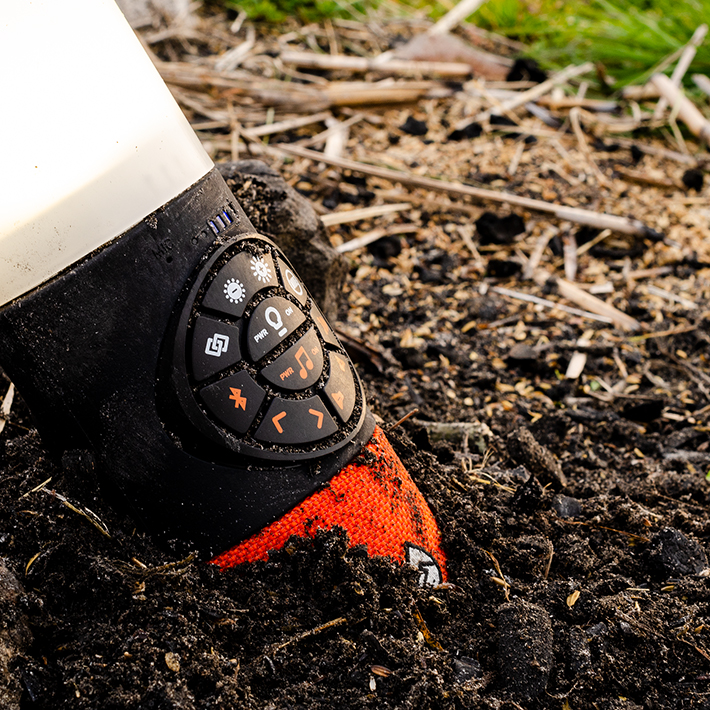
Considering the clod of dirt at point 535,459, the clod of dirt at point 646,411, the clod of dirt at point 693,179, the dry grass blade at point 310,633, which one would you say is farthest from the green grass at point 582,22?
the dry grass blade at point 310,633

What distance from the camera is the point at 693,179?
3.82 metres

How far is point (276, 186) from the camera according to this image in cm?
215

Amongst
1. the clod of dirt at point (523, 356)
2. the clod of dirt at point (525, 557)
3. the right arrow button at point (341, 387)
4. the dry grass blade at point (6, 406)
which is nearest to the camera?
the right arrow button at point (341, 387)

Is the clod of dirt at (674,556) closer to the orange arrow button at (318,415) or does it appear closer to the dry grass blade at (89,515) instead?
the orange arrow button at (318,415)

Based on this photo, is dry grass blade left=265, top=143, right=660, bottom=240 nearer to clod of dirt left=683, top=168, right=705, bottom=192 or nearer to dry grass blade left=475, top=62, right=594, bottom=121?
clod of dirt left=683, top=168, right=705, bottom=192

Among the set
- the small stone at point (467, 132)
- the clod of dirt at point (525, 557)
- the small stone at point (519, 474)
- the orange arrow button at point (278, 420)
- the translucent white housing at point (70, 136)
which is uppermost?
the translucent white housing at point (70, 136)

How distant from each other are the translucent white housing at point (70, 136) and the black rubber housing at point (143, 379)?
4cm

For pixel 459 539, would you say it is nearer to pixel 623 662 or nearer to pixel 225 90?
pixel 623 662

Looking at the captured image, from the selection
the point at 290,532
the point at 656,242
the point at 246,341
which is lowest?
the point at 656,242

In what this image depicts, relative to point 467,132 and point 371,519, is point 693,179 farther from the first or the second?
point 371,519

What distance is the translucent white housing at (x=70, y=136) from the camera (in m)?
1.02

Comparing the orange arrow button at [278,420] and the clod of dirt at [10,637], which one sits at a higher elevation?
the clod of dirt at [10,637]

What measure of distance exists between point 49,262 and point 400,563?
846mm

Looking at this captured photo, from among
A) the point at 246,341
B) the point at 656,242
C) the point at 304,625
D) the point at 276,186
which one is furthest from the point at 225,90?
the point at 304,625
